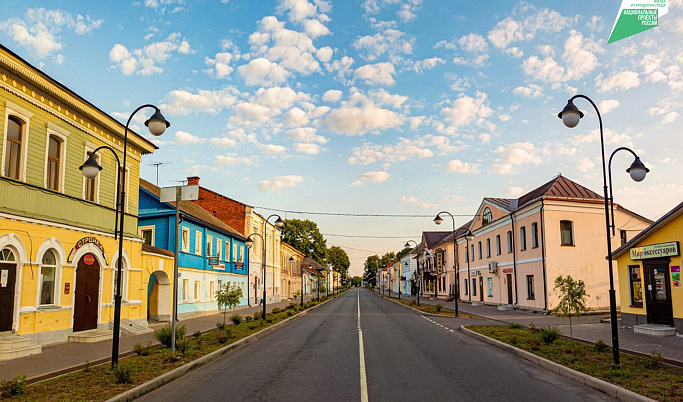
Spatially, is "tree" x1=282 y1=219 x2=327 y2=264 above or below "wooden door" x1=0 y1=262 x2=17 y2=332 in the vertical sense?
above

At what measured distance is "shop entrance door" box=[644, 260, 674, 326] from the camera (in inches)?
708

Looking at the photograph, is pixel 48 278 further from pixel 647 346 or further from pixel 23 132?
pixel 647 346

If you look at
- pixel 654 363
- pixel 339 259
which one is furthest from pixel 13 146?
pixel 339 259

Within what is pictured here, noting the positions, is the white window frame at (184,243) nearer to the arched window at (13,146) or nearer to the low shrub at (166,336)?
the arched window at (13,146)

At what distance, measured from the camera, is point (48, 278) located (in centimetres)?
1608

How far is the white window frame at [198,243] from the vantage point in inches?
1235

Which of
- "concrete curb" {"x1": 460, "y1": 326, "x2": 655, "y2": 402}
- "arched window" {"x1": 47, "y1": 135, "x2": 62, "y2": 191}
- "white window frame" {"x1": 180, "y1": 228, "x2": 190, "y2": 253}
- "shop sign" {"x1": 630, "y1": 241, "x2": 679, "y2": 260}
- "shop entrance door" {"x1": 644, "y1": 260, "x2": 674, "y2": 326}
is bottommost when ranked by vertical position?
"concrete curb" {"x1": 460, "y1": 326, "x2": 655, "y2": 402}

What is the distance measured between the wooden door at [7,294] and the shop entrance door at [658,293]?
22056mm

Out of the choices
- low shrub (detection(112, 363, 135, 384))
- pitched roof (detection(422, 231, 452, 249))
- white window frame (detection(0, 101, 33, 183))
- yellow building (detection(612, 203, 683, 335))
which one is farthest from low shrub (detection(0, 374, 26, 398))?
pitched roof (detection(422, 231, 452, 249))

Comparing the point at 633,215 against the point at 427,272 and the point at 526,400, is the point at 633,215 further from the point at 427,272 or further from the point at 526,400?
the point at 427,272

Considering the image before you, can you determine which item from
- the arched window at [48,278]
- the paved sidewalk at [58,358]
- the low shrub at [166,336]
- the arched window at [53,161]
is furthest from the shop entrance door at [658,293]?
the arched window at [53,161]

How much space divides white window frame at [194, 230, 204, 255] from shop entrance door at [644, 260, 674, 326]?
24845 mm

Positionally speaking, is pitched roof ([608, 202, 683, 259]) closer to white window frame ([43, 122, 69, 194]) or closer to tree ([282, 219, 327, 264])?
white window frame ([43, 122, 69, 194])

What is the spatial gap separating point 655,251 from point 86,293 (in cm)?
2169
